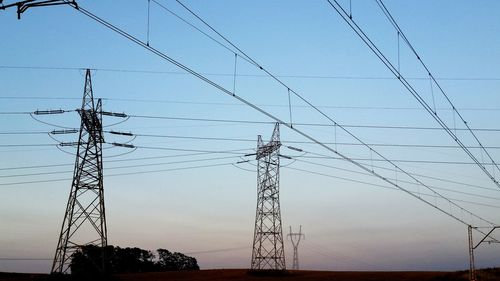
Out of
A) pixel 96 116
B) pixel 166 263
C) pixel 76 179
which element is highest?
pixel 96 116

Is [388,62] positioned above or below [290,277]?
above

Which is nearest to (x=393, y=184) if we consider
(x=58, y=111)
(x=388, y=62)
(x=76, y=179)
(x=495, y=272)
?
(x=388, y=62)

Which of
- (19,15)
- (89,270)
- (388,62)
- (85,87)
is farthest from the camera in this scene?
(89,270)

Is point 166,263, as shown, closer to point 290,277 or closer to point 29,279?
point 290,277

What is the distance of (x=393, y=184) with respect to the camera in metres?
31.6

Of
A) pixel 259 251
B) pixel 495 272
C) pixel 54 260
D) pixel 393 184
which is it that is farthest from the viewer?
pixel 495 272

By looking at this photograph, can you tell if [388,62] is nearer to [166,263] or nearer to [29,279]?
[29,279]

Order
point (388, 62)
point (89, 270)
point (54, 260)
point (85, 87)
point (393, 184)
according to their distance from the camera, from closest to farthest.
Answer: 1. point (388, 62)
2. point (393, 184)
3. point (54, 260)
4. point (85, 87)
5. point (89, 270)

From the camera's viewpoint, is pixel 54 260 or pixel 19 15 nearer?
pixel 19 15

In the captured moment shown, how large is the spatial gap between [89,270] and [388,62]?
31.7 meters

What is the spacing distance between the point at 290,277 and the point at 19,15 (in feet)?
161

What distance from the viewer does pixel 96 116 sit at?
39.7 m

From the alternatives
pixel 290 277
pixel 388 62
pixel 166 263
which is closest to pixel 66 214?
pixel 388 62

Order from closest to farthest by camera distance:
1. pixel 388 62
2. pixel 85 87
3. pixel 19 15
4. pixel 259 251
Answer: pixel 19 15 < pixel 388 62 < pixel 85 87 < pixel 259 251
